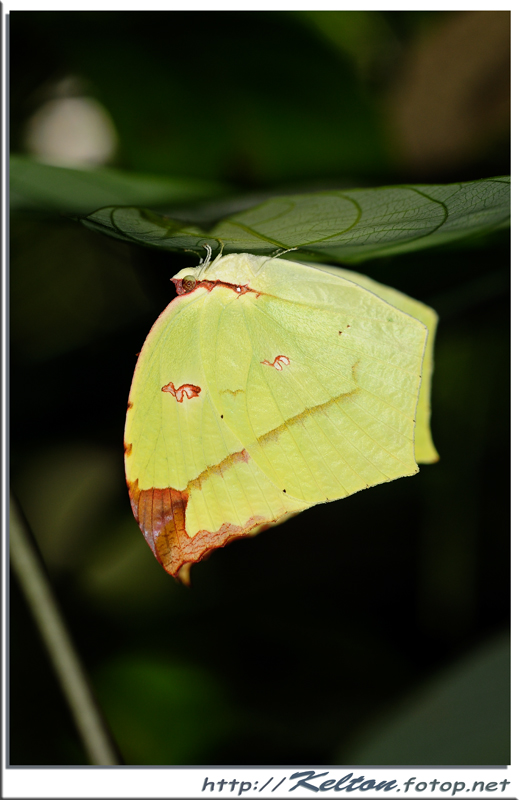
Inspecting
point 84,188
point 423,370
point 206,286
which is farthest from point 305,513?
point 84,188

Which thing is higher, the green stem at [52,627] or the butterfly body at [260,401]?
the butterfly body at [260,401]

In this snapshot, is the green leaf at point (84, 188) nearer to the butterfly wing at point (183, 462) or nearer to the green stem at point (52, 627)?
the butterfly wing at point (183, 462)

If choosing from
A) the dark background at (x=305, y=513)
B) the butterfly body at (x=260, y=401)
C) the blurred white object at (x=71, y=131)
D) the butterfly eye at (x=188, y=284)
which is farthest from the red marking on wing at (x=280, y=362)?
the blurred white object at (x=71, y=131)

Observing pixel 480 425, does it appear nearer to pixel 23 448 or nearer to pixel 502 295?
pixel 502 295

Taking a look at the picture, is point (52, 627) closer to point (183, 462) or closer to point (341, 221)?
point (183, 462)

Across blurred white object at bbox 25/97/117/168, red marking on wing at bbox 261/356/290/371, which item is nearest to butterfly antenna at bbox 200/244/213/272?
red marking on wing at bbox 261/356/290/371

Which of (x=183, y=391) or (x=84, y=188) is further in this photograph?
(x=183, y=391)
